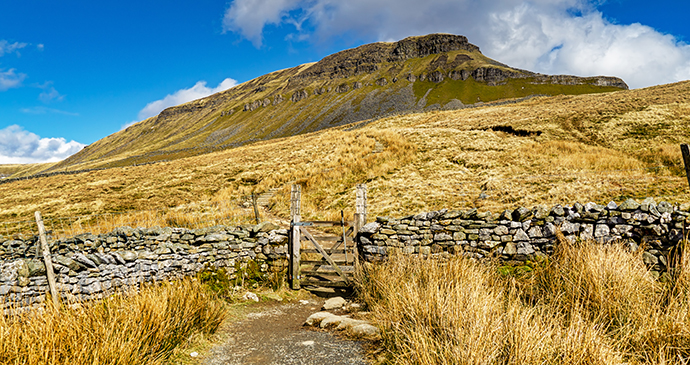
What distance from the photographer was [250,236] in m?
9.23

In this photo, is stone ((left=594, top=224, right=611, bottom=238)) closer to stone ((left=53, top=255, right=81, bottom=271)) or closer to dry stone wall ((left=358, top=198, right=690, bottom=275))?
dry stone wall ((left=358, top=198, right=690, bottom=275))

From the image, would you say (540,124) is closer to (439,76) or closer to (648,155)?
(648,155)

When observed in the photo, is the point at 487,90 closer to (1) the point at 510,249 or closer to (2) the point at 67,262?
(1) the point at 510,249

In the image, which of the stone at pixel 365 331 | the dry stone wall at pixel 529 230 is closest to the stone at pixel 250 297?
the dry stone wall at pixel 529 230


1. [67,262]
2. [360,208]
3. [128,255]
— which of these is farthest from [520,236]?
[67,262]

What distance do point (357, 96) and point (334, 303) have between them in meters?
144

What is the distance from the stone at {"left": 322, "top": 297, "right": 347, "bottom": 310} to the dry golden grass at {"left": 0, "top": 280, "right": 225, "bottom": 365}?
265 centimetres

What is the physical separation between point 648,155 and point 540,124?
1115 cm

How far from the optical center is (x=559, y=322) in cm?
393

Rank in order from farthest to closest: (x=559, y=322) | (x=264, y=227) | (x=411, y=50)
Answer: (x=411, y=50)
(x=264, y=227)
(x=559, y=322)

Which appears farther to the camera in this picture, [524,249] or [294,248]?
[294,248]

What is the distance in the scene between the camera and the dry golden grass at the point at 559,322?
315cm

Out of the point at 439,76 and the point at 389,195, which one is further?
the point at 439,76

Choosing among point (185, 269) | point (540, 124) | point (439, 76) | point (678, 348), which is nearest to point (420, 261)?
point (678, 348)
